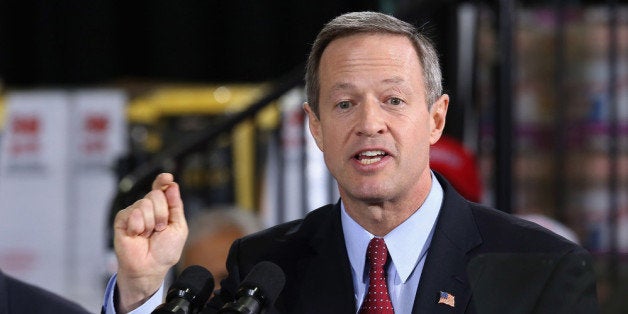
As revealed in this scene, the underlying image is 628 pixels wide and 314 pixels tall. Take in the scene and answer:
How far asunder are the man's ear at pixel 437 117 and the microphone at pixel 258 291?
27 cm

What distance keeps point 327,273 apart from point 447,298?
160mm

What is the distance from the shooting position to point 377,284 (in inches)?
57.4

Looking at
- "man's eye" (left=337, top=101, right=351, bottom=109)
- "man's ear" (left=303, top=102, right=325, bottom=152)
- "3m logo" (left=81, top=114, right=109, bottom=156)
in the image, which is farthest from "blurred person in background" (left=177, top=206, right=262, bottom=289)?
"3m logo" (left=81, top=114, right=109, bottom=156)

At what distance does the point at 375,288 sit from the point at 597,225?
2.64 meters

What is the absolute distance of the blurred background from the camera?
3.44 metres

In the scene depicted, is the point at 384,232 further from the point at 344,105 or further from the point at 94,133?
the point at 94,133

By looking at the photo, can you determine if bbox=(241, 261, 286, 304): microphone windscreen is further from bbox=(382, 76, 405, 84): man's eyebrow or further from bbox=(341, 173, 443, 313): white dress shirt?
bbox=(382, 76, 405, 84): man's eyebrow

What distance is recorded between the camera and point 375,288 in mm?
1458

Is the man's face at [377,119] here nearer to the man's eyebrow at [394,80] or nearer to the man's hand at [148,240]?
the man's eyebrow at [394,80]

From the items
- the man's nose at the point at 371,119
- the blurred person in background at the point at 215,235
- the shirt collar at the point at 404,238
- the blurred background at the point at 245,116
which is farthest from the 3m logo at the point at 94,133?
the man's nose at the point at 371,119

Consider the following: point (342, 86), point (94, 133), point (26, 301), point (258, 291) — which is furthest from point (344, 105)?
point (94, 133)

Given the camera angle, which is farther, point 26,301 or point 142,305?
point 26,301

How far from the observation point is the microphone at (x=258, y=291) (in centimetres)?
126

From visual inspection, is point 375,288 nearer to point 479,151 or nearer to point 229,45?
point 479,151
